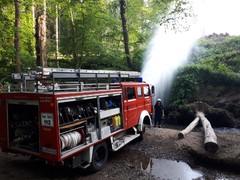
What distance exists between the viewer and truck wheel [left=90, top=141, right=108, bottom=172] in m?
6.62

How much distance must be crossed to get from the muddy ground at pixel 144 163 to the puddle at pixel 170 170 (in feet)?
0.22

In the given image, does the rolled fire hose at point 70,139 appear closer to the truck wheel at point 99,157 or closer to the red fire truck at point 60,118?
the red fire truck at point 60,118

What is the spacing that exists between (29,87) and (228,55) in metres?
21.0

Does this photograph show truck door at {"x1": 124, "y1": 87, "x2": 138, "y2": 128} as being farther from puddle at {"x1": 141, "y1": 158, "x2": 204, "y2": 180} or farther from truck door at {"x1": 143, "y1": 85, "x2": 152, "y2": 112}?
puddle at {"x1": 141, "y1": 158, "x2": 204, "y2": 180}

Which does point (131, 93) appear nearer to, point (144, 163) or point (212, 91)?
point (144, 163)

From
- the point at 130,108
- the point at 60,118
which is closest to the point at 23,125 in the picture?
the point at 60,118

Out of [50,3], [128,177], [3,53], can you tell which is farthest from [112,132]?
[50,3]

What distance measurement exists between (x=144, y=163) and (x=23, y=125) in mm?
4239

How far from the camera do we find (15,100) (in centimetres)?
597

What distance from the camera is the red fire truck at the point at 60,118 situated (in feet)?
17.6

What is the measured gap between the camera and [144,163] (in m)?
7.70

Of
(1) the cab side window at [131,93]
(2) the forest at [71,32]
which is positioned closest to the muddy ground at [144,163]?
(1) the cab side window at [131,93]

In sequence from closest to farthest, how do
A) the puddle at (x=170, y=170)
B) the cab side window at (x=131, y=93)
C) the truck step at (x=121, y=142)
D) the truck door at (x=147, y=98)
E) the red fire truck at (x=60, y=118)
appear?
1. the red fire truck at (x=60, y=118)
2. the puddle at (x=170, y=170)
3. the truck step at (x=121, y=142)
4. the cab side window at (x=131, y=93)
5. the truck door at (x=147, y=98)

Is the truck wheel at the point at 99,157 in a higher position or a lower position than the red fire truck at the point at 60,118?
lower
